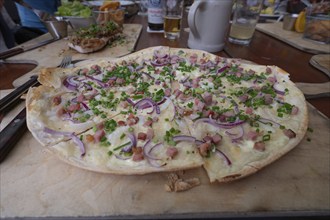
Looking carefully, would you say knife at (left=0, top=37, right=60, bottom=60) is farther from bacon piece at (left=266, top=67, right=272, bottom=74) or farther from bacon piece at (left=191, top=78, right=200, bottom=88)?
bacon piece at (left=266, top=67, right=272, bottom=74)

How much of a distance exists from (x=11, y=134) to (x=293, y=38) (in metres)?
3.69

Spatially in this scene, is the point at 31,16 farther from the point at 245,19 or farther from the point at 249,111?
the point at 249,111

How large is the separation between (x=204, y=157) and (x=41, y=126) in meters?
1.02

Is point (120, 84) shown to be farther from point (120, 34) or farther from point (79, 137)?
point (120, 34)

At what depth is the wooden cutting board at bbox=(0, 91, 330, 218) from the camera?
1051 mm

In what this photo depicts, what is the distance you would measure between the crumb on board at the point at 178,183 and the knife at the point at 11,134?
0.93m

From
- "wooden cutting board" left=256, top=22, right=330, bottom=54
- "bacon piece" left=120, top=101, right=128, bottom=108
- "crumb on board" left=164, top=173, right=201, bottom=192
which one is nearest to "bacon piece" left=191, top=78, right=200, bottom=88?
"bacon piece" left=120, top=101, right=128, bottom=108

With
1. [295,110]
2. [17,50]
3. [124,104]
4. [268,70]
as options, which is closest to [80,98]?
[124,104]

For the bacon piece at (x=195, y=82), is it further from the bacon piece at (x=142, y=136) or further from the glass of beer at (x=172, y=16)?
the glass of beer at (x=172, y=16)

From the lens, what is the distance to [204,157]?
128cm

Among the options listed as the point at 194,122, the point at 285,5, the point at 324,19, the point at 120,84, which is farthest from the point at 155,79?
the point at 285,5

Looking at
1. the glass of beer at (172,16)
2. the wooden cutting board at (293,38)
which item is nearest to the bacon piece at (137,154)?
the glass of beer at (172,16)

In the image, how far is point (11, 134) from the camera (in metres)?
1.36

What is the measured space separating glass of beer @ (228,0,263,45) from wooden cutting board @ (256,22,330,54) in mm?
639
